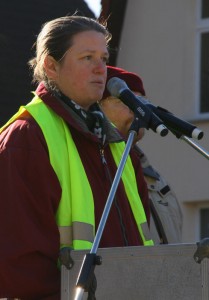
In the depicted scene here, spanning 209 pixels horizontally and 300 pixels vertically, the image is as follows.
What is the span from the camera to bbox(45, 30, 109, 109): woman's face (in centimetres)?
527

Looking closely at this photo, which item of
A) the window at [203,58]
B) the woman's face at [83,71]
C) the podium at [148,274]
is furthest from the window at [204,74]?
the podium at [148,274]

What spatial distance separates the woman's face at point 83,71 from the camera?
17.3ft

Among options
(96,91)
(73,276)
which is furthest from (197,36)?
(73,276)

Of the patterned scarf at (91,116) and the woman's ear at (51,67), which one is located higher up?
the woman's ear at (51,67)

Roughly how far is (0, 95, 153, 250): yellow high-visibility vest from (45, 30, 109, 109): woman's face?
14 centimetres

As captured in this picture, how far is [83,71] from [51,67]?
17 cm

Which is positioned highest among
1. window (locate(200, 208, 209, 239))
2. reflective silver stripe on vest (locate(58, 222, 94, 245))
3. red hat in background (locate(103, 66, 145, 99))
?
red hat in background (locate(103, 66, 145, 99))

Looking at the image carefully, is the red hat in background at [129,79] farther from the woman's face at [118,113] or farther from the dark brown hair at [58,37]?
the dark brown hair at [58,37]

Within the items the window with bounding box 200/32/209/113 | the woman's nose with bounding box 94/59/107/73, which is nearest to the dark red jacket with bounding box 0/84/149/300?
the woman's nose with bounding box 94/59/107/73

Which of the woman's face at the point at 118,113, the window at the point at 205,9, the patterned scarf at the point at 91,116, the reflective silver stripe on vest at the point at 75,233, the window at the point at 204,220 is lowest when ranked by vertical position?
the window at the point at 204,220

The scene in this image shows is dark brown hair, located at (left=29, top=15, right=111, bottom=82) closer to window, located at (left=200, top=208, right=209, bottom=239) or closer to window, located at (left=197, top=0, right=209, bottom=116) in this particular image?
window, located at (left=200, top=208, right=209, bottom=239)

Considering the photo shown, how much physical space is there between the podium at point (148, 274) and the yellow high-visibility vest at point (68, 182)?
32cm

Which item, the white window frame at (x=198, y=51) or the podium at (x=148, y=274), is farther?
the white window frame at (x=198, y=51)

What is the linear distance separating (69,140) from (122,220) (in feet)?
1.28
